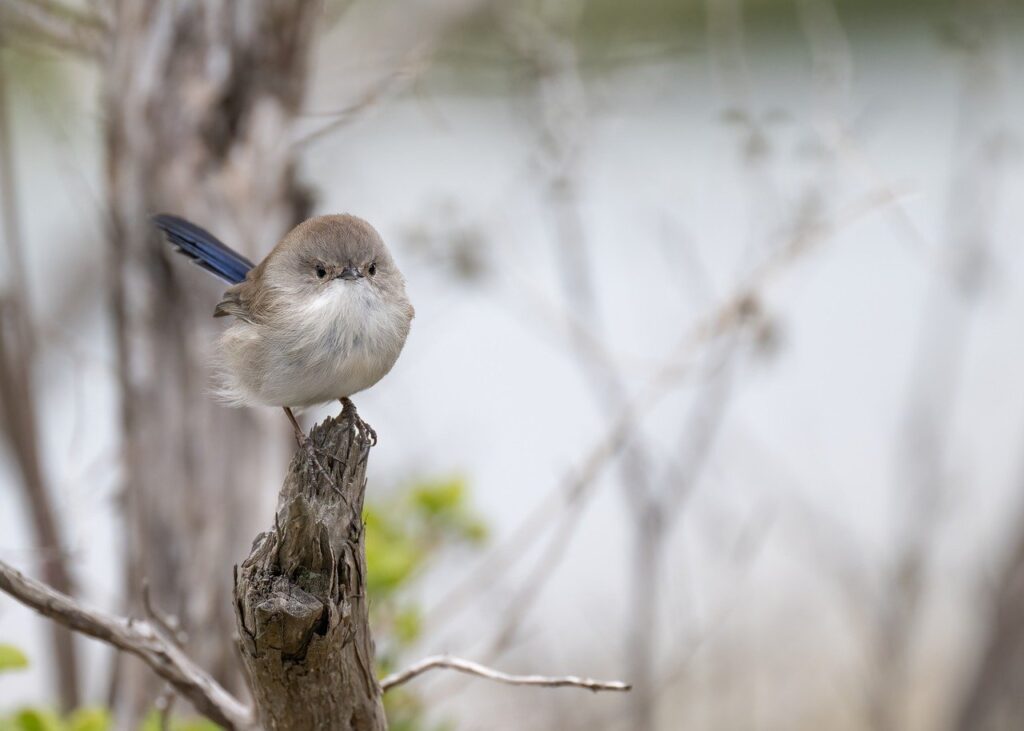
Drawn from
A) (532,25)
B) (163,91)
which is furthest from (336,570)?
(532,25)

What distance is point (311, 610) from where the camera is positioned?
2270 millimetres

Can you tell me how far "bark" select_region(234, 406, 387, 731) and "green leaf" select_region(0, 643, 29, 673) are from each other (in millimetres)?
497

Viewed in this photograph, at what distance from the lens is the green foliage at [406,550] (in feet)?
12.1

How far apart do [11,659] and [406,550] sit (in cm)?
157

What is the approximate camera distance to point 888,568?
5.93 metres

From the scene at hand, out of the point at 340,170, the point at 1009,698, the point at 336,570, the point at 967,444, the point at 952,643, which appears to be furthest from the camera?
the point at 952,643

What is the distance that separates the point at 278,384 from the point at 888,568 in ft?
12.9

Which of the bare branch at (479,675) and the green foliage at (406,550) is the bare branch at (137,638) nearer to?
the bare branch at (479,675)

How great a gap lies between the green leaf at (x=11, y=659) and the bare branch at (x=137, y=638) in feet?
0.66

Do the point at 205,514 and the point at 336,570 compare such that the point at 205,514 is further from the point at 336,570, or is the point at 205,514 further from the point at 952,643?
the point at 952,643

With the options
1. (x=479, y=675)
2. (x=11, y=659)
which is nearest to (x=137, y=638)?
(x=11, y=659)

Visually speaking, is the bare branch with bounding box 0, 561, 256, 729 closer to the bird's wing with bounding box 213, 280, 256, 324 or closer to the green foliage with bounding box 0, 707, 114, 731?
the green foliage with bounding box 0, 707, 114, 731

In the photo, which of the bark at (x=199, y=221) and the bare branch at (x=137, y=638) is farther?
the bark at (x=199, y=221)

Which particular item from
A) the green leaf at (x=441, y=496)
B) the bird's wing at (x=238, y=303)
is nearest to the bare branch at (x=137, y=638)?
the bird's wing at (x=238, y=303)
